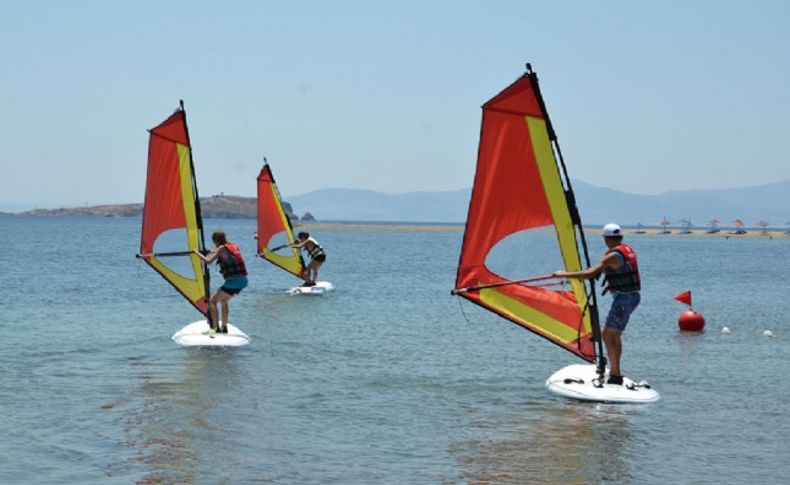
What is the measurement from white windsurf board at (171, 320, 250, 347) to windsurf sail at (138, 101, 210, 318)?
2.10 ft

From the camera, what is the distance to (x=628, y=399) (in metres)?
15.0

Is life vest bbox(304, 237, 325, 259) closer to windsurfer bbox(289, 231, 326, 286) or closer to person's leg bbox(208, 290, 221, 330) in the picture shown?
windsurfer bbox(289, 231, 326, 286)

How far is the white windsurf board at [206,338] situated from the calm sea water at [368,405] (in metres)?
0.23

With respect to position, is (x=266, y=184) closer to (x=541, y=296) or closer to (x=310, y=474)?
(x=541, y=296)

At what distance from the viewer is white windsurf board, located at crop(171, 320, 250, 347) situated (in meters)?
20.3

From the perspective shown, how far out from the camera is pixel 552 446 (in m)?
12.6

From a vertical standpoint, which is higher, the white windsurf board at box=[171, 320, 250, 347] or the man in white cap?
the man in white cap

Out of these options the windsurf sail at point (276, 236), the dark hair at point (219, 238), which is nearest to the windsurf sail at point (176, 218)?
the dark hair at point (219, 238)

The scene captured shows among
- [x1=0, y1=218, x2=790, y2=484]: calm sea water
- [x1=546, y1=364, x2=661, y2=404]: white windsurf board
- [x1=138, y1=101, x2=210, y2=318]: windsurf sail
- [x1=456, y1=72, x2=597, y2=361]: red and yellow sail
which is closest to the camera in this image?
[x1=0, y1=218, x2=790, y2=484]: calm sea water

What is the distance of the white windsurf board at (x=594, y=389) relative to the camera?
15055 mm

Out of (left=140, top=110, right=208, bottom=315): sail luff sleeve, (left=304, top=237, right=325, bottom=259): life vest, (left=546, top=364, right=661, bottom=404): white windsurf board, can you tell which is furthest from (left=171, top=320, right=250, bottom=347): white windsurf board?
(left=304, top=237, right=325, bottom=259): life vest

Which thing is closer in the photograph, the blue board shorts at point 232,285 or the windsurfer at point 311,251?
the blue board shorts at point 232,285

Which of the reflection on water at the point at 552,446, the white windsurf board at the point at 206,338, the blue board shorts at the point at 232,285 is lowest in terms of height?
the reflection on water at the point at 552,446

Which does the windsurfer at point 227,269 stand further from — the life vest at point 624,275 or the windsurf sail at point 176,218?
the life vest at point 624,275
